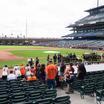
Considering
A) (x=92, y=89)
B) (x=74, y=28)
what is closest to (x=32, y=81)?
(x=92, y=89)

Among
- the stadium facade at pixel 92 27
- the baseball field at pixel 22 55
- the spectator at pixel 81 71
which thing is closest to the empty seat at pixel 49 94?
the spectator at pixel 81 71

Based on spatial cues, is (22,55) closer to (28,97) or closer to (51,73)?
(51,73)

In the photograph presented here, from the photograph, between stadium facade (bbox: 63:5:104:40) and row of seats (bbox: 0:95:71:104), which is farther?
stadium facade (bbox: 63:5:104:40)

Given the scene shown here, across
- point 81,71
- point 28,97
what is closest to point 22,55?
point 81,71

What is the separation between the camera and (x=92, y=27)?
377ft

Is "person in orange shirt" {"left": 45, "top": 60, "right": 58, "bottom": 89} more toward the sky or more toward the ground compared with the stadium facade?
more toward the ground

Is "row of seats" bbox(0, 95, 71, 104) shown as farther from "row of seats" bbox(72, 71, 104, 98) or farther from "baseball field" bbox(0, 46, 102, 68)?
"baseball field" bbox(0, 46, 102, 68)

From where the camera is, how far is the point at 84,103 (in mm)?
14328

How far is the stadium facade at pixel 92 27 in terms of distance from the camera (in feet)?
352

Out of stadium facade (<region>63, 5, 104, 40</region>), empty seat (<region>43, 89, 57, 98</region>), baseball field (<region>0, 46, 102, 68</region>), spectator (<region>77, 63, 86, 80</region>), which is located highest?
stadium facade (<region>63, 5, 104, 40</region>)

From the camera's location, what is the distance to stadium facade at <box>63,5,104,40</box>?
352 ft

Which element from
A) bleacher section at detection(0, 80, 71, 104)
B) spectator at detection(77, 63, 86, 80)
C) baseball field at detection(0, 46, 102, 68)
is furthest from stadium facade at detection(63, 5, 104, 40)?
bleacher section at detection(0, 80, 71, 104)

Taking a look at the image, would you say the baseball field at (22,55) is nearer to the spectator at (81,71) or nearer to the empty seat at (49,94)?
the spectator at (81,71)

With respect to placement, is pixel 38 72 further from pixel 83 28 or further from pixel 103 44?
pixel 83 28
